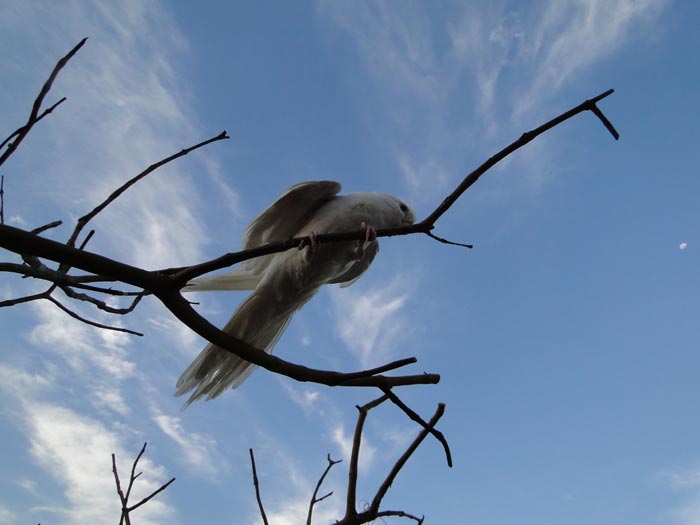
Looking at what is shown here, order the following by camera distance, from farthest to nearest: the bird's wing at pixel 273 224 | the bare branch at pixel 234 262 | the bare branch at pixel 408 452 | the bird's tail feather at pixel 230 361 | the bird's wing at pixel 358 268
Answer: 1. the bird's wing at pixel 358 268
2. the bird's wing at pixel 273 224
3. the bird's tail feather at pixel 230 361
4. the bare branch at pixel 408 452
5. the bare branch at pixel 234 262

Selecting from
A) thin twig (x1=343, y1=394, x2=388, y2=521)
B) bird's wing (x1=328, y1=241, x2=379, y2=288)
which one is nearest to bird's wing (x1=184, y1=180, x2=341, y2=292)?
bird's wing (x1=328, y1=241, x2=379, y2=288)

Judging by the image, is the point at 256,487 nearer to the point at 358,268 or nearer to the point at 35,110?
the point at 35,110

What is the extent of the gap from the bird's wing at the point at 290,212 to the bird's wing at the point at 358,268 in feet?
1.69

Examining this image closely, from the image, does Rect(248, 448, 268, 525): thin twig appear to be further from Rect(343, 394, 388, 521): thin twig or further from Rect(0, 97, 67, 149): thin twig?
Rect(0, 97, 67, 149): thin twig

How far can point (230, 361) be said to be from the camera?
3.37 metres

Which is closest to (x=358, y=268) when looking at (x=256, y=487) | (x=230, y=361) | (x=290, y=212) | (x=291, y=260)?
(x=290, y=212)

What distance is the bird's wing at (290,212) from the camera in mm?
3986

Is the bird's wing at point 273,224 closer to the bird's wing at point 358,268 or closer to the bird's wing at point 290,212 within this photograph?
the bird's wing at point 290,212

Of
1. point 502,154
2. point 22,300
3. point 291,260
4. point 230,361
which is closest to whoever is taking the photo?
point 502,154

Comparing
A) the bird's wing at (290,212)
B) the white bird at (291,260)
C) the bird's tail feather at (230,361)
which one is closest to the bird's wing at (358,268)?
the white bird at (291,260)

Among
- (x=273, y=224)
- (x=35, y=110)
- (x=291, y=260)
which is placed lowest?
(x=35, y=110)

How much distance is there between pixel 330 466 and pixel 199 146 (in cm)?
146

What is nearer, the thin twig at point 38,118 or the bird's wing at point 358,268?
the thin twig at point 38,118

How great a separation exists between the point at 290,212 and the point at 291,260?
526mm
